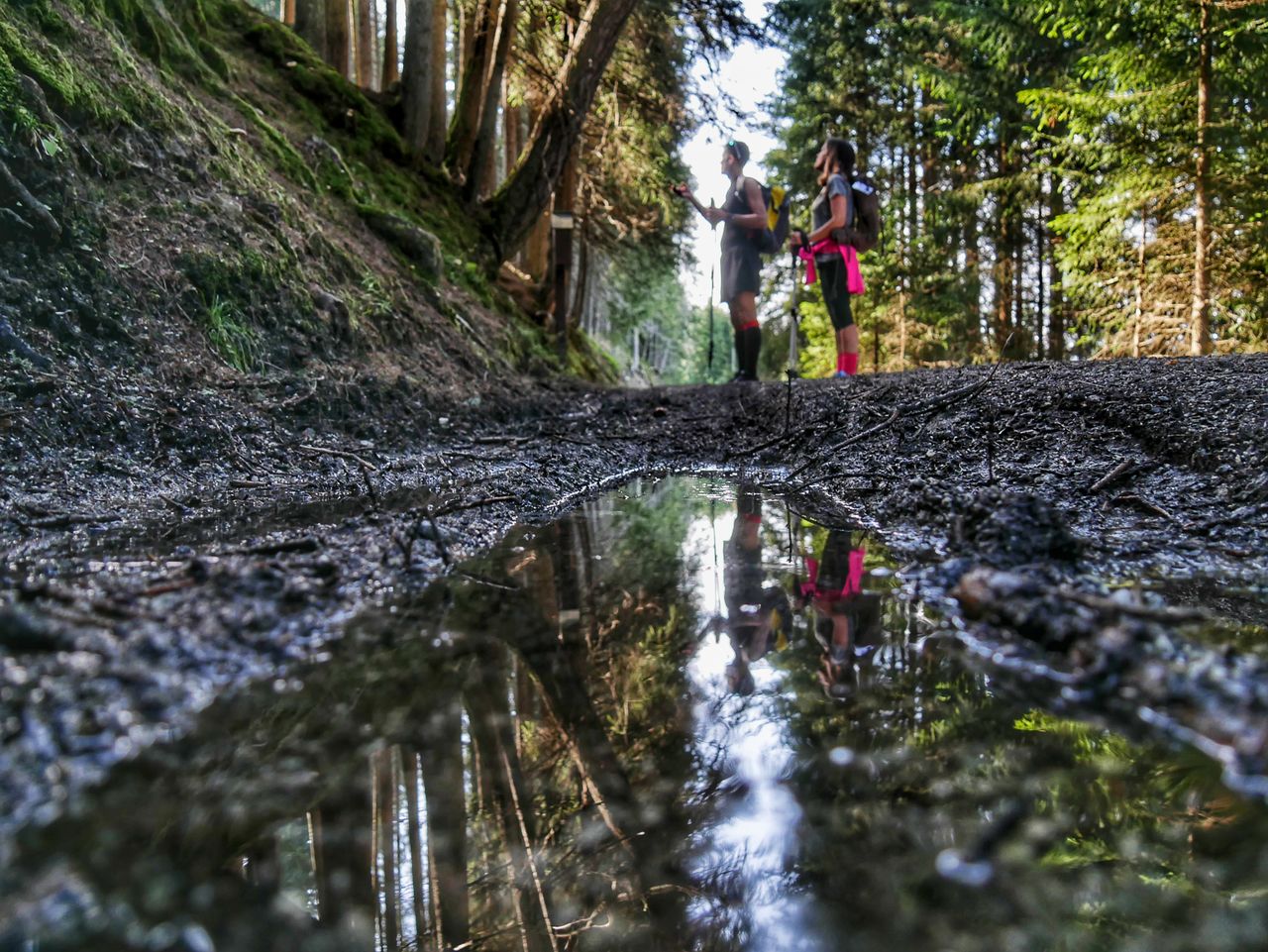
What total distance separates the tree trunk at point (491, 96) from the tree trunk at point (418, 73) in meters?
0.72

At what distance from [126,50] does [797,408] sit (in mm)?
5520

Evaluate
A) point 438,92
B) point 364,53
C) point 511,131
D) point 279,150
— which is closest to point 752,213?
point 279,150

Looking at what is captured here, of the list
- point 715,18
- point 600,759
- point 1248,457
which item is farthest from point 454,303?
point 600,759

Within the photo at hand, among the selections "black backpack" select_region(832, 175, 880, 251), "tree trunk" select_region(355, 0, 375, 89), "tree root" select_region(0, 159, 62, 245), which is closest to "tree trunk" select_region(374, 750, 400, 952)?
"tree root" select_region(0, 159, 62, 245)

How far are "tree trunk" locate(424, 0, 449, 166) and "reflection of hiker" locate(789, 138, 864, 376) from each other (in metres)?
6.21

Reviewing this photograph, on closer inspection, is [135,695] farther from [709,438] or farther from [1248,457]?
[709,438]

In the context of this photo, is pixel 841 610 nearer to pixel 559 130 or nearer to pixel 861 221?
pixel 861 221

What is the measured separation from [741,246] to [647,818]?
801 cm

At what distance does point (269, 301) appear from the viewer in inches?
208

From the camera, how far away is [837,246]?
7.62m

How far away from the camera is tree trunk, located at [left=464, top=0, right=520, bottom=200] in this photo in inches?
424

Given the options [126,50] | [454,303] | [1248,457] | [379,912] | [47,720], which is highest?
[126,50]

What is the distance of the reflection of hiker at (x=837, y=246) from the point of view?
24.5 feet

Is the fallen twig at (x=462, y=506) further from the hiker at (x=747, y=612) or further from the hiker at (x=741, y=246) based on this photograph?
the hiker at (x=741, y=246)
